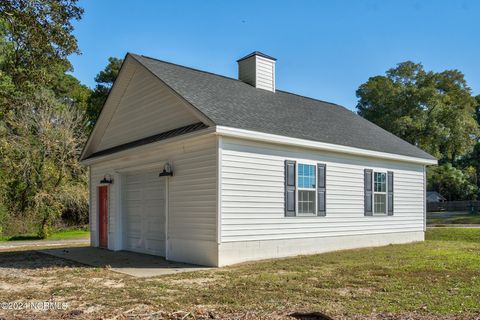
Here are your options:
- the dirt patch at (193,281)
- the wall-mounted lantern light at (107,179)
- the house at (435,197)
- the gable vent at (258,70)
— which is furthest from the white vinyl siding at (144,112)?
the house at (435,197)

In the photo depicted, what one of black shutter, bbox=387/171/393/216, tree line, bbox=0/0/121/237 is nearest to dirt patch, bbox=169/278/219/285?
black shutter, bbox=387/171/393/216

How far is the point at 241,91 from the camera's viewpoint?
1434 cm

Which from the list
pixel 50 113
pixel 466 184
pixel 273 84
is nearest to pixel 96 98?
pixel 50 113

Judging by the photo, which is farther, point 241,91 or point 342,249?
point 241,91

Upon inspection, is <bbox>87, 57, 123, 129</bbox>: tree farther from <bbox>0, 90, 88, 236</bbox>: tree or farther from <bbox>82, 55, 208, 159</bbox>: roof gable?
<bbox>82, 55, 208, 159</bbox>: roof gable

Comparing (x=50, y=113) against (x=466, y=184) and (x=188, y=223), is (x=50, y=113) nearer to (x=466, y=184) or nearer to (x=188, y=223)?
(x=188, y=223)

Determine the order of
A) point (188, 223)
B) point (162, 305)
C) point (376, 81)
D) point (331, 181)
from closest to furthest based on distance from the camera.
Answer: point (162, 305), point (188, 223), point (331, 181), point (376, 81)

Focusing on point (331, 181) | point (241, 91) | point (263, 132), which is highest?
point (241, 91)

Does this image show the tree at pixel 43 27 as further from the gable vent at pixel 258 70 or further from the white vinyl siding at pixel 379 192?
the white vinyl siding at pixel 379 192

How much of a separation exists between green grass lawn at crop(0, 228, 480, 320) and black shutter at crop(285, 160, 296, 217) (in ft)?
4.00

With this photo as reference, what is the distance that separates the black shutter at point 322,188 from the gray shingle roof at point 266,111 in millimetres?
813

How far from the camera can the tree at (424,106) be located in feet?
114

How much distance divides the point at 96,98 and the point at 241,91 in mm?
24508

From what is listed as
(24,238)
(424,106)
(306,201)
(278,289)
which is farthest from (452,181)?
(278,289)
